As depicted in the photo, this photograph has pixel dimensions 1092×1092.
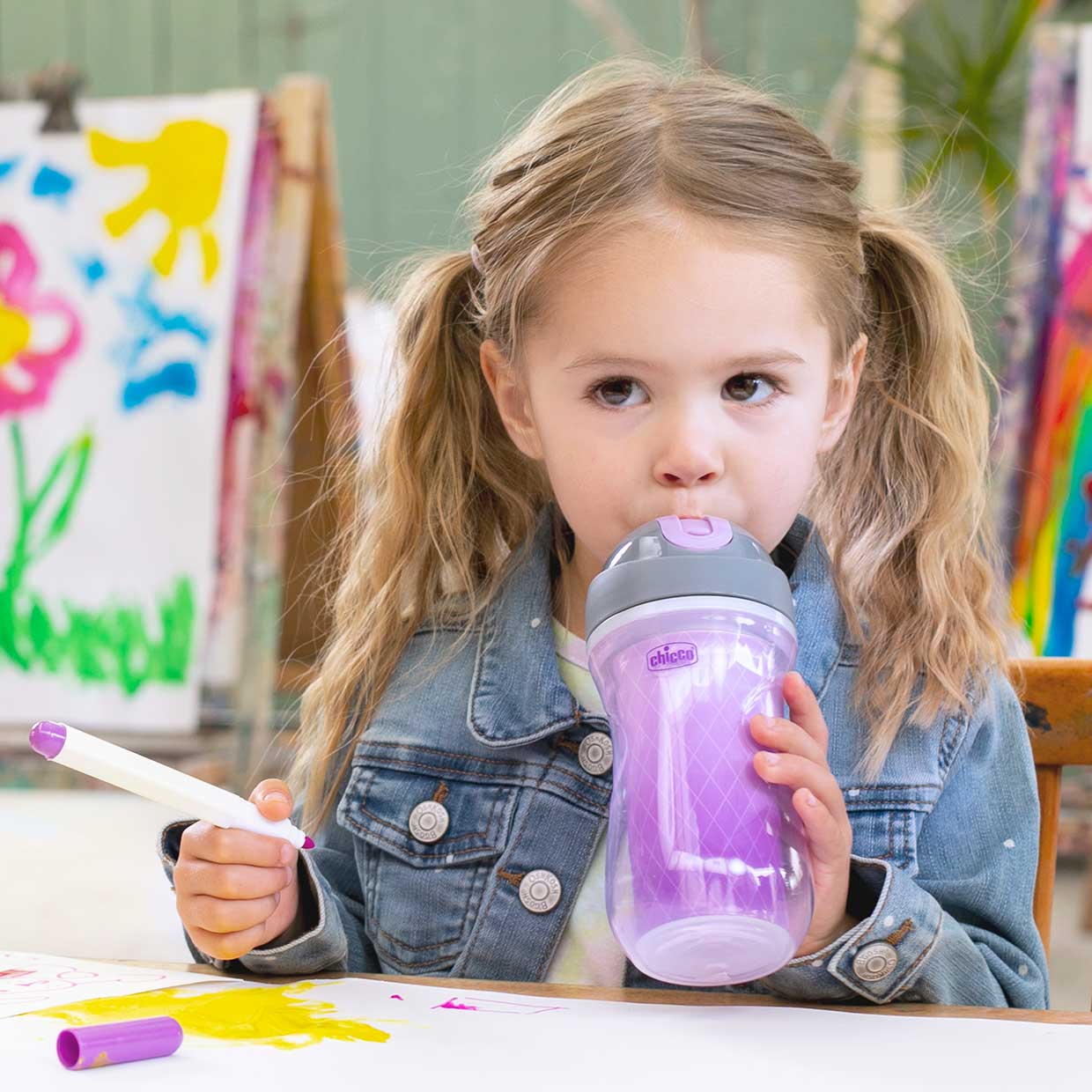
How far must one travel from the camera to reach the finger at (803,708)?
27.9 inches

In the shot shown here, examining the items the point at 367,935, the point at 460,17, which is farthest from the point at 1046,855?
the point at 460,17

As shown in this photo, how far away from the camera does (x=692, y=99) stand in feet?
3.26

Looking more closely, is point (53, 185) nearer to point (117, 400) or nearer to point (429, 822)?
point (117, 400)

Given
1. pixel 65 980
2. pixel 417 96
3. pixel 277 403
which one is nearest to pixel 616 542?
pixel 65 980

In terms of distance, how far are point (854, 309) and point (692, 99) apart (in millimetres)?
187

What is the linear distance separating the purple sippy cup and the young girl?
0.10ft

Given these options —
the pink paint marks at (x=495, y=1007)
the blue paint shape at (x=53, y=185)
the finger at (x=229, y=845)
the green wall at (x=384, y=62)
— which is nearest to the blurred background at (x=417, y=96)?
the green wall at (x=384, y=62)

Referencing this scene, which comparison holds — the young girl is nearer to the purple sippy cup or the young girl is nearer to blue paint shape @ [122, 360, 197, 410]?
the purple sippy cup

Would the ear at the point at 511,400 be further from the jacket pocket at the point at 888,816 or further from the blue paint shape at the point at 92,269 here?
the blue paint shape at the point at 92,269

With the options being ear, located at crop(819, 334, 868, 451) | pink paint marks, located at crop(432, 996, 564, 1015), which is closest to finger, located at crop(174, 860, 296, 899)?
pink paint marks, located at crop(432, 996, 564, 1015)

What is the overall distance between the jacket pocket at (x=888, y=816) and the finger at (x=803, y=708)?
0.62 ft

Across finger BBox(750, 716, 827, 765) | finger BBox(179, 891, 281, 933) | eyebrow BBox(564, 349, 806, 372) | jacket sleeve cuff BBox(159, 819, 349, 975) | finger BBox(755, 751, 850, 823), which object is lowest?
jacket sleeve cuff BBox(159, 819, 349, 975)

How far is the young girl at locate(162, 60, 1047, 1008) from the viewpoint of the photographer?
0.84 meters

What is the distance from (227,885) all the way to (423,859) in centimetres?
19
